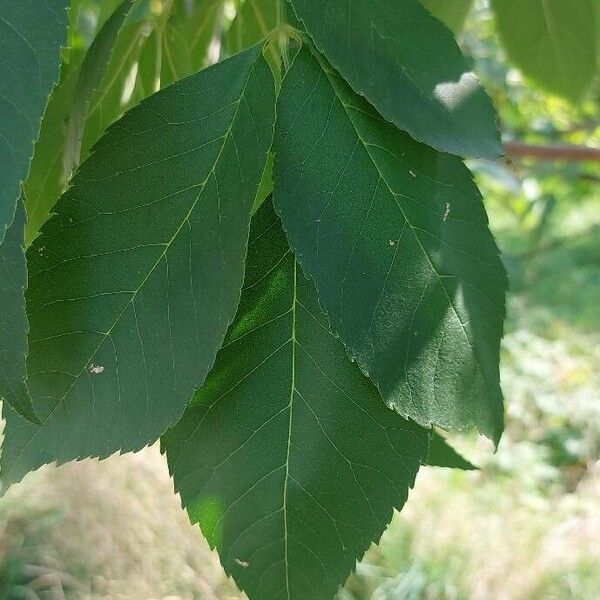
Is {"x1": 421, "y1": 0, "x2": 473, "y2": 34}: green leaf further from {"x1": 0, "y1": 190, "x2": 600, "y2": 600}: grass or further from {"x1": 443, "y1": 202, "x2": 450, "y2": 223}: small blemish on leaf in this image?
{"x1": 0, "y1": 190, "x2": 600, "y2": 600}: grass

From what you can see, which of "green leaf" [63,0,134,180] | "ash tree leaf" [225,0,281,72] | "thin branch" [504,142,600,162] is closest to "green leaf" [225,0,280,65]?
"ash tree leaf" [225,0,281,72]

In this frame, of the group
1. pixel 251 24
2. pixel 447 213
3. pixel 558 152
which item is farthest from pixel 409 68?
pixel 558 152

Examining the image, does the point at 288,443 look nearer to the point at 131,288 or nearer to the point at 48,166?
the point at 131,288

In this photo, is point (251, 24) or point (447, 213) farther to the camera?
point (251, 24)

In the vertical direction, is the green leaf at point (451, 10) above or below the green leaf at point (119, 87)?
below

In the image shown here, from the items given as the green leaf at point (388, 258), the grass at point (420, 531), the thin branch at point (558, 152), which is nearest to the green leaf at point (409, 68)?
the green leaf at point (388, 258)

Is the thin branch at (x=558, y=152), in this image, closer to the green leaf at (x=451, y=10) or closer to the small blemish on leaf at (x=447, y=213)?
the green leaf at (x=451, y=10)

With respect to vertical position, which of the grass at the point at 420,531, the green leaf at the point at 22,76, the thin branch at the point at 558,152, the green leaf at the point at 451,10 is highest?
the green leaf at the point at 22,76

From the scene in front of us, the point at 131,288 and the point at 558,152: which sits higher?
the point at 131,288
